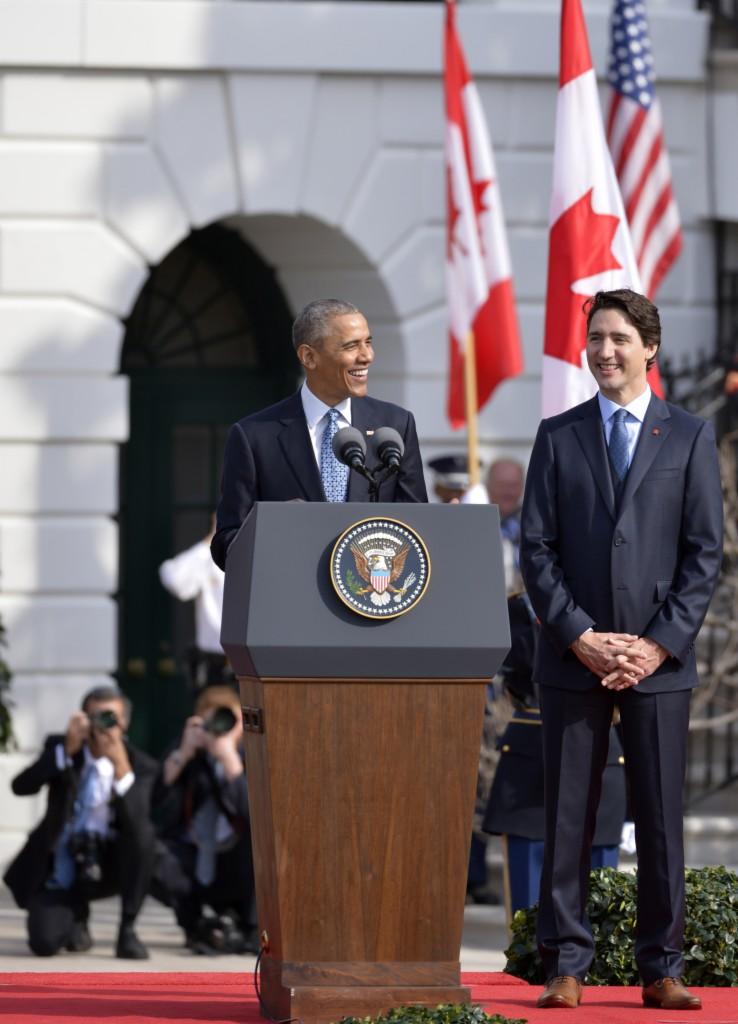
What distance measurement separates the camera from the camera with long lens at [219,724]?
1049 cm

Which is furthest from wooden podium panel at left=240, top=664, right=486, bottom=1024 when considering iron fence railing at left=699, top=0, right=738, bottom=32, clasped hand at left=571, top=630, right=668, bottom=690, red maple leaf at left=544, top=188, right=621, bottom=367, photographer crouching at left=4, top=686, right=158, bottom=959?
iron fence railing at left=699, top=0, right=738, bottom=32

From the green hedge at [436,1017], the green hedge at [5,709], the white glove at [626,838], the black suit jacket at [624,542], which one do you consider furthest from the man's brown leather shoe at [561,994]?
the green hedge at [5,709]

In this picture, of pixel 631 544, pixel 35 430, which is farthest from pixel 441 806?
pixel 35 430

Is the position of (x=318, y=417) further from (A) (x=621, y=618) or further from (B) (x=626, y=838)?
(B) (x=626, y=838)

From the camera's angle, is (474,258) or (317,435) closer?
(317,435)

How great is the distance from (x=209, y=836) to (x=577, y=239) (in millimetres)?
3610

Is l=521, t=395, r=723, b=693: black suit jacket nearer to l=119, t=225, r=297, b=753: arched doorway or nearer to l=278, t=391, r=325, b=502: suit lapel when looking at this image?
l=278, t=391, r=325, b=502: suit lapel

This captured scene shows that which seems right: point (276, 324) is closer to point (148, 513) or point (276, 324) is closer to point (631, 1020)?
point (148, 513)

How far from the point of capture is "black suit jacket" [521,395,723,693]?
19.3 feet

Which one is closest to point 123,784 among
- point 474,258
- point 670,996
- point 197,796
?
point 197,796

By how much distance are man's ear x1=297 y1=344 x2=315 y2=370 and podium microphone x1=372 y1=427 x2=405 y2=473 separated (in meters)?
0.41

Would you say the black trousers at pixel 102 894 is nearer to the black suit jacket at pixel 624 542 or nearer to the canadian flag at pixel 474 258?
the canadian flag at pixel 474 258

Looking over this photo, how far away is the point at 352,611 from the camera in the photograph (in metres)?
5.45

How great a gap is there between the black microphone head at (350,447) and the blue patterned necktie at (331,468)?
1.19 feet
